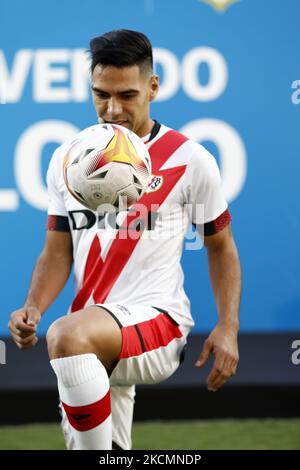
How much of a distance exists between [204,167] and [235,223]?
1.46m

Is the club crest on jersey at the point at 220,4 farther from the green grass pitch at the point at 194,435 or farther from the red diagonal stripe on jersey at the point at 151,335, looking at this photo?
the red diagonal stripe on jersey at the point at 151,335

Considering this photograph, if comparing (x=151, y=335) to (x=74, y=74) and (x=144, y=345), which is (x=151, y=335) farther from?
(x=74, y=74)

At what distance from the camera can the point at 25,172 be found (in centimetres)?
439

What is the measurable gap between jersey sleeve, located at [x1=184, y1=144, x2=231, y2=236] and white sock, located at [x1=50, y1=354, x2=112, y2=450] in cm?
67

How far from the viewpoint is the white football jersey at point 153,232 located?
2932 mm

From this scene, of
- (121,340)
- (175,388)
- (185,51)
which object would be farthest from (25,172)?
(121,340)

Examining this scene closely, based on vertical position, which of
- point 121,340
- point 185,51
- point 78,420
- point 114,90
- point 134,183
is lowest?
point 78,420

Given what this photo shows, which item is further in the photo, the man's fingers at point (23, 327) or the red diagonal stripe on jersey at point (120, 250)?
the red diagonal stripe on jersey at point (120, 250)

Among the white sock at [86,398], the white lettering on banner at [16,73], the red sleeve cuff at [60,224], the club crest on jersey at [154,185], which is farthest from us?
the white lettering on banner at [16,73]

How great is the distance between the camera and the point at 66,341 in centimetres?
248

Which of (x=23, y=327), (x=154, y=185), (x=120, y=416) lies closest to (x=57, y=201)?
(x=154, y=185)

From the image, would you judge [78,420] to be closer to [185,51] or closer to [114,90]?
[114,90]

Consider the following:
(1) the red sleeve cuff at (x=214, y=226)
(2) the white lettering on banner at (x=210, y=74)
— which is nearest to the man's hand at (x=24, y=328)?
(1) the red sleeve cuff at (x=214, y=226)

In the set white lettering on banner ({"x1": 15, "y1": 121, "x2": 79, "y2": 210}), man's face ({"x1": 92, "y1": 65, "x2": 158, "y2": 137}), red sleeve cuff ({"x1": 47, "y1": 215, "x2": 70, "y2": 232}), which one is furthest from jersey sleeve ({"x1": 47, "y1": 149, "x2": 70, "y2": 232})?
white lettering on banner ({"x1": 15, "y1": 121, "x2": 79, "y2": 210})
